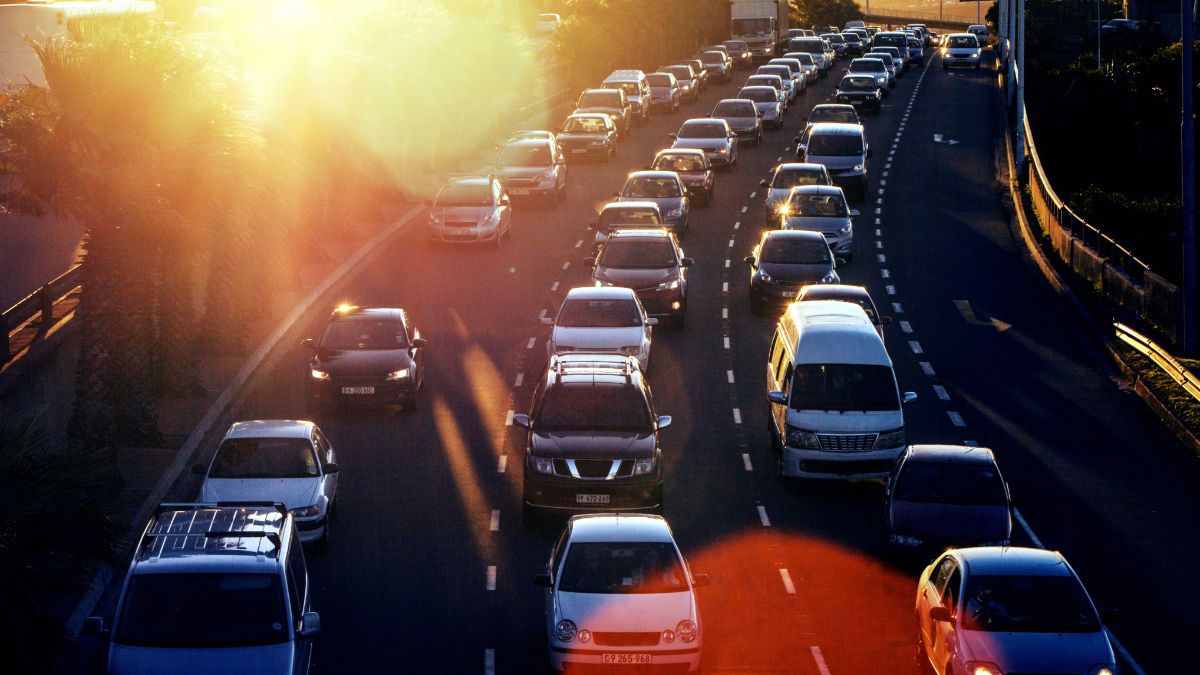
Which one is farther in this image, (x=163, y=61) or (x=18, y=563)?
(x=163, y=61)

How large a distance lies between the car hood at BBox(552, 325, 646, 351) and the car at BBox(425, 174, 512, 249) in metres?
12.9

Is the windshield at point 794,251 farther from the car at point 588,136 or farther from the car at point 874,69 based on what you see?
the car at point 874,69

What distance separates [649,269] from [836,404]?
404 inches

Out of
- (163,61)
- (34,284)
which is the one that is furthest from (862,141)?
(163,61)

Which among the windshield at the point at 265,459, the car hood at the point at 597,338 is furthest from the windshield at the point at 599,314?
the windshield at the point at 265,459

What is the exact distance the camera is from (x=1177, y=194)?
194 ft

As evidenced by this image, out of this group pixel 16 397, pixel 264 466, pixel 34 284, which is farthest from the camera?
pixel 34 284

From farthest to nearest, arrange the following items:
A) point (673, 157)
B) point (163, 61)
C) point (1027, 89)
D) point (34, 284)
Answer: point (1027, 89) < point (673, 157) < point (34, 284) < point (163, 61)

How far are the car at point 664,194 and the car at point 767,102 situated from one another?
21.0m

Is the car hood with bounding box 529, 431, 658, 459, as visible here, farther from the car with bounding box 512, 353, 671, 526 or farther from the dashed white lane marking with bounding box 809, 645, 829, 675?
the dashed white lane marking with bounding box 809, 645, 829, 675

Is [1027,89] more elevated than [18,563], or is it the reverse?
[18,563]

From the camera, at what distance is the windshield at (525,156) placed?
47.1 m

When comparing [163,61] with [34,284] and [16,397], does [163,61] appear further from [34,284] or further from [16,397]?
[34,284]

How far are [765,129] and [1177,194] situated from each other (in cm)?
1599
